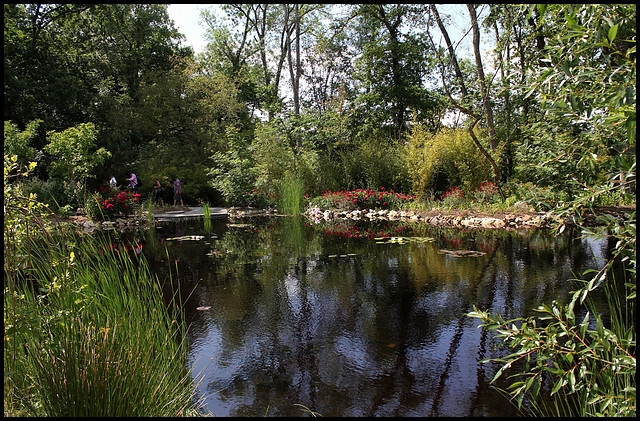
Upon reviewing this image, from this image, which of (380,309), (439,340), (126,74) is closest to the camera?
(439,340)

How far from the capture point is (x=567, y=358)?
1.52m

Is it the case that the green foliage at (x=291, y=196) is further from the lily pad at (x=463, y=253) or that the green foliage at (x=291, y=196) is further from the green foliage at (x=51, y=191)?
the lily pad at (x=463, y=253)

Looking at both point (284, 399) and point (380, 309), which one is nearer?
point (284, 399)

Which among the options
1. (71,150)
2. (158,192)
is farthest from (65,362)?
(158,192)

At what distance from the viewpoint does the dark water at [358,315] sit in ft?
8.10

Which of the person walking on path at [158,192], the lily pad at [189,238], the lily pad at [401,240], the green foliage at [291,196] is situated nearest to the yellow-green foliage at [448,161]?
the green foliage at [291,196]

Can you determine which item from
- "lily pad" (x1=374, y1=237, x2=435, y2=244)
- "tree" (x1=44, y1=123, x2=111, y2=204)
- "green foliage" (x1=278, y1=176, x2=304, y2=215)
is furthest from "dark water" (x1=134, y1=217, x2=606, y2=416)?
"green foliage" (x1=278, y1=176, x2=304, y2=215)

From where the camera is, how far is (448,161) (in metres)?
12.7

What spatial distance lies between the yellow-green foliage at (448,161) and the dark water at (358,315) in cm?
460

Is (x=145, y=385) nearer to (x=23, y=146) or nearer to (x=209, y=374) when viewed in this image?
(x=209, y=374)

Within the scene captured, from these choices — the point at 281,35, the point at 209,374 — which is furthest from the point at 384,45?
the point at 209,374

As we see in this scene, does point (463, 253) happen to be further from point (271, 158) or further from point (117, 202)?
point (271, 158)

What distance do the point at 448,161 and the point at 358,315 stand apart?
9813mm

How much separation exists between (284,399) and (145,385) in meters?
0.80
